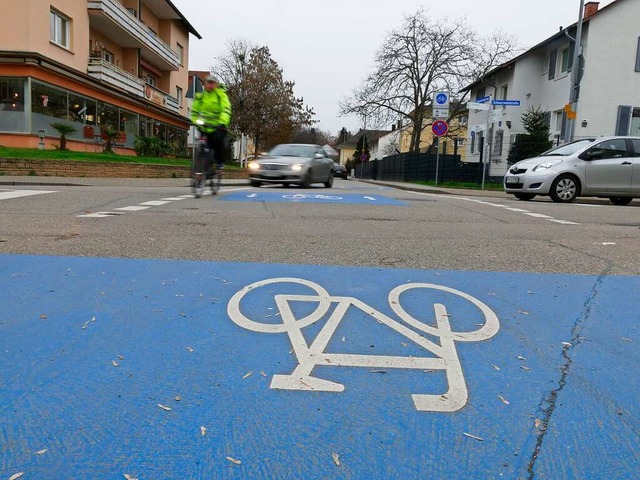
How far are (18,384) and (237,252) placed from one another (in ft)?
9.31

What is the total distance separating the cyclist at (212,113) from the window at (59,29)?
16.4 metres

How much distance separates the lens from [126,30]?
2914cm

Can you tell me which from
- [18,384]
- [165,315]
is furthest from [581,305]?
[18,384]

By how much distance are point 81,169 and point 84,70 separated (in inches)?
375

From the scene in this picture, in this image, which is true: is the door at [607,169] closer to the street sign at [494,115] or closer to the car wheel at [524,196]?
the car wheel at [524,196]

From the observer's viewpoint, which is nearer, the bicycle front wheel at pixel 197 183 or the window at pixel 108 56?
the bicycle front wheel at pixel 197 183

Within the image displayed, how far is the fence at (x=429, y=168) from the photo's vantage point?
2745cm

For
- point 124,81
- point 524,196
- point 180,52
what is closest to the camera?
point 524,196

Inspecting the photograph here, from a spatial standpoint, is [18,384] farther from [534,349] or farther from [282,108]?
Answer: [282,108]

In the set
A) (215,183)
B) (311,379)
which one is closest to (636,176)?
(215,183)

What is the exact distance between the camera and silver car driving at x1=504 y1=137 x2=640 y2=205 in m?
14.0

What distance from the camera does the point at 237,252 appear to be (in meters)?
5.20

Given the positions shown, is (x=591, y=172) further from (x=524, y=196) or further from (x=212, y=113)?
(x=212, y=113)

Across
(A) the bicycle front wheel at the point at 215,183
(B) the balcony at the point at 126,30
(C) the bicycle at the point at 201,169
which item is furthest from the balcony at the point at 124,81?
(C) the bicycle at the point at 201,169
